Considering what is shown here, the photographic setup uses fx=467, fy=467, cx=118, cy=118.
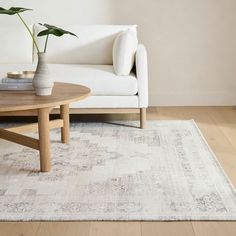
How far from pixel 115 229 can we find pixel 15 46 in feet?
8.19

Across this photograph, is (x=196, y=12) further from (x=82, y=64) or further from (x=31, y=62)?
(x=31, y=62)

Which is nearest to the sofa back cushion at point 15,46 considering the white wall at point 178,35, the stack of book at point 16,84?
the white wall at point 178,35

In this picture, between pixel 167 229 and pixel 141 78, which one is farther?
pixel 141 78

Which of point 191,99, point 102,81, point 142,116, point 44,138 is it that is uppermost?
point 102,81

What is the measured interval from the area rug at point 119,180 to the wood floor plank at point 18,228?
1.5 inches

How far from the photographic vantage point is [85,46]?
4.07 metres

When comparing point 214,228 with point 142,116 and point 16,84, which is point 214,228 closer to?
point 16,84

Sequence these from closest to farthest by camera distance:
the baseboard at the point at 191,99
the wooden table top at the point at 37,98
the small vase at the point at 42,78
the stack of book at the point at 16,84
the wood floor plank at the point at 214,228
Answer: the wood floor plank at the point at 214,228
the wooden table top at the point at 37,98
the small vase at the point at 42,78
the stack of book at the point at 16,84
the baseboard at the point at 191,99

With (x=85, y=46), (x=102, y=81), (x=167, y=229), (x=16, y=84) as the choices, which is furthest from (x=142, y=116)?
(x=167, y=229)

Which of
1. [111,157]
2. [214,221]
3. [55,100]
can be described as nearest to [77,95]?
[55,100]

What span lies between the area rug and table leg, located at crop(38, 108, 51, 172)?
0.20 feet

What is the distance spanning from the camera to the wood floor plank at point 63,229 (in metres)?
1.99

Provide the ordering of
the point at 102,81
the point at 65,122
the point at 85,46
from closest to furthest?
the point at 65,122 → the point at 102,81 → the point at 85,46

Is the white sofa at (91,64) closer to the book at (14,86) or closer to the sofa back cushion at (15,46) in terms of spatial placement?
the sofa back cushion at (15,46)
